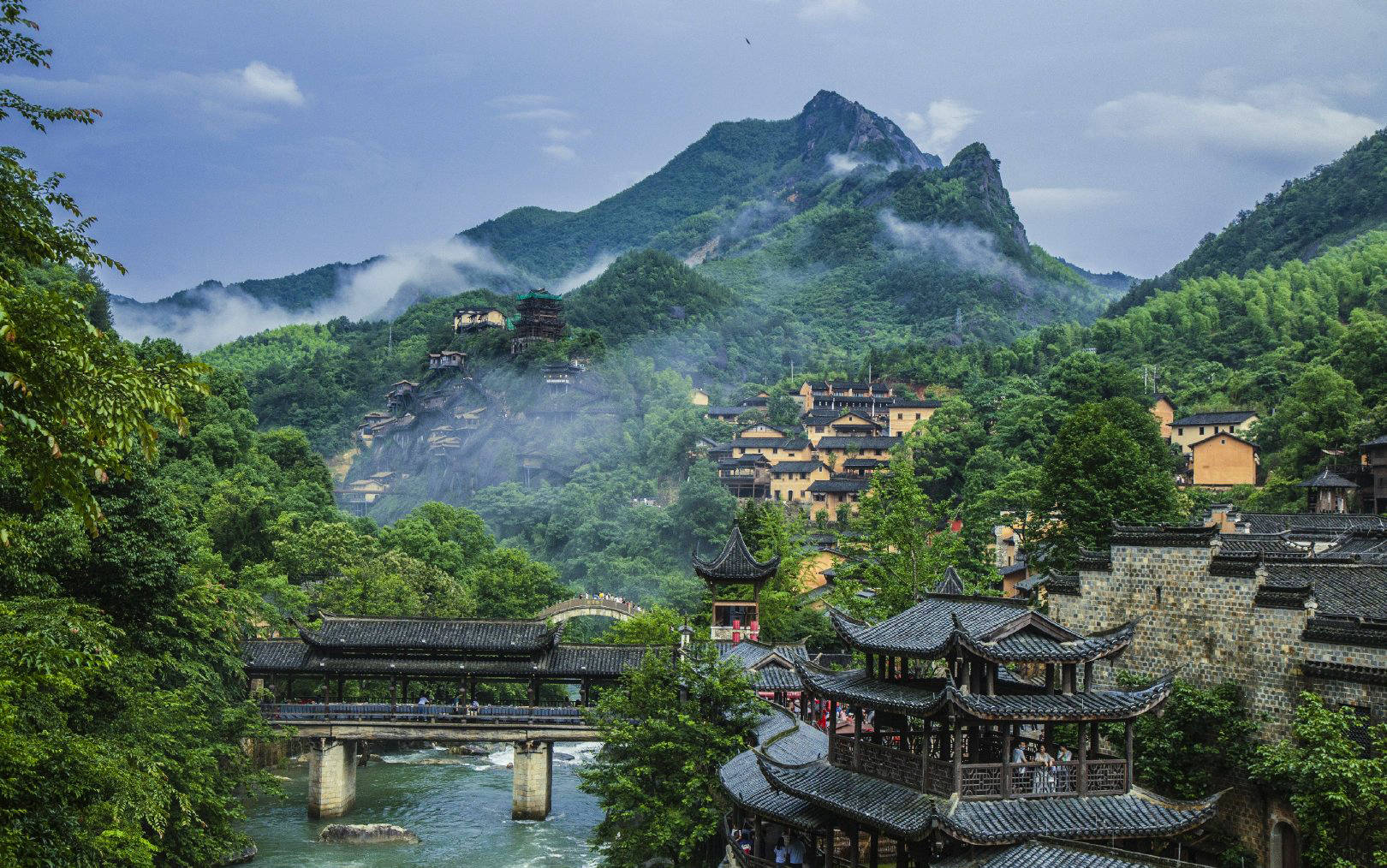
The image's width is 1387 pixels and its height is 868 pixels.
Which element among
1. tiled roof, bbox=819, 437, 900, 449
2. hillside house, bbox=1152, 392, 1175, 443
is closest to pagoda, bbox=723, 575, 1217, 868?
hillside house, bbox=1152, 392, 1175, 443

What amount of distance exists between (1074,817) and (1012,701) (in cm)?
216

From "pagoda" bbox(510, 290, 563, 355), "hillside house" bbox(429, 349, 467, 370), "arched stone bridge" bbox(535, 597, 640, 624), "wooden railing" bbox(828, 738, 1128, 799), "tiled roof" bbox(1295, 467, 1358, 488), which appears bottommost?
"arched stone bridge" bbox(535, 597, 640, 624)

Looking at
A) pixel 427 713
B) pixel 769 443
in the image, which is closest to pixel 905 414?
pixel 769 443

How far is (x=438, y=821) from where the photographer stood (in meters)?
40.0

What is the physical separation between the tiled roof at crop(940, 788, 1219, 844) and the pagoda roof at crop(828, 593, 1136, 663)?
2.46m

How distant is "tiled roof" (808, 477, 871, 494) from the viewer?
296 feet

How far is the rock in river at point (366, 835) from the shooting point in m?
36.8

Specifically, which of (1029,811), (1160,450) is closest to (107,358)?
(1029,811)

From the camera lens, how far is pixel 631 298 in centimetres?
15525

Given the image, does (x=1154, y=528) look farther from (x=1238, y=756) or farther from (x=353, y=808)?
(x=353, y=808)

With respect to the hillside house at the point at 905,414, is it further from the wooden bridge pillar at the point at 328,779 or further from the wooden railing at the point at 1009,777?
the wooden railing at the point at 1009,777

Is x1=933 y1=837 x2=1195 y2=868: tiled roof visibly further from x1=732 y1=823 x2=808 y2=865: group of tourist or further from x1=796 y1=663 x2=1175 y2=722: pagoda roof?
x1=732 y1=823 x2=808 y2=865: group of tourist

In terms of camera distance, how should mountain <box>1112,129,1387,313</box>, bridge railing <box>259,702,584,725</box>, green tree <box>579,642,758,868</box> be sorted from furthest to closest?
1. mountain <box>1112,129,1387,313</box>
2. bridge railing <box>259,702,584,725</box>
3. green tree <box>579,642,758,868</box>

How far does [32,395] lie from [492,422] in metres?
119
